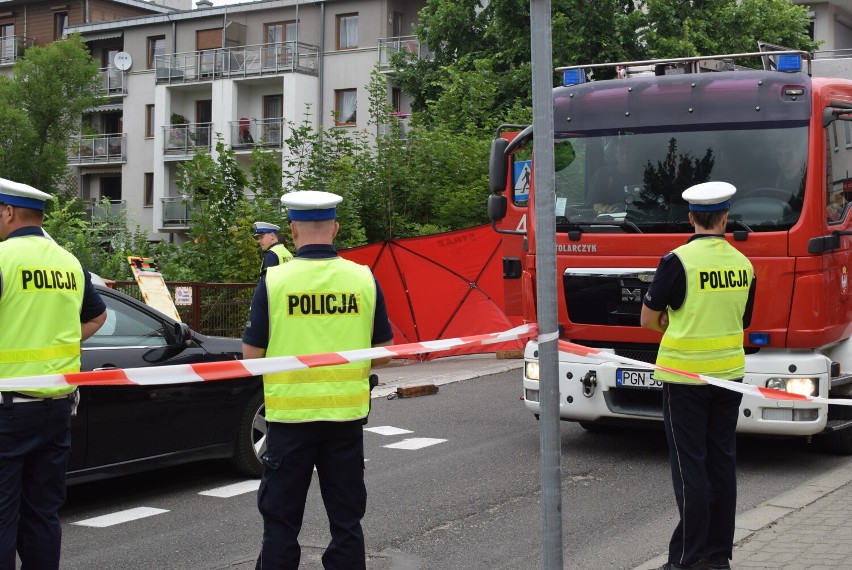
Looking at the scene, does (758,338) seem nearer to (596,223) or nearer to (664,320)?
(596,223)

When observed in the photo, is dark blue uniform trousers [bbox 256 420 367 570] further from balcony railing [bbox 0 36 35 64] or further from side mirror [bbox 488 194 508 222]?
balcony railing [bbox 0 36 35 64]

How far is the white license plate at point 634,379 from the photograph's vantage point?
8710 millimetres

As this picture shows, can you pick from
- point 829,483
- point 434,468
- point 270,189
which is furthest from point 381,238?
point 829,483

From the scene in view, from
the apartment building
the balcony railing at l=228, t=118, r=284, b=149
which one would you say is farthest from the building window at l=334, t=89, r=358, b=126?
the balcony railing at l=228, t=118, r=284, b=149

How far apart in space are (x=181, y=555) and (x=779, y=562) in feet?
10.5

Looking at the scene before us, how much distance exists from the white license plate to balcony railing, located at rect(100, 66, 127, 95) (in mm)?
46886

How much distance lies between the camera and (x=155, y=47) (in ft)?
169

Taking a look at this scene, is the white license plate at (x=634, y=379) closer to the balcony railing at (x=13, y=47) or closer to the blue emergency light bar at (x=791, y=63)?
the blue emergency light bar at (x=791, y=63)

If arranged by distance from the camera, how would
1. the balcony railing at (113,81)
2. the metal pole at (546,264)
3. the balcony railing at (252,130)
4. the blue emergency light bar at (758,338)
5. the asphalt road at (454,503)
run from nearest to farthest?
the metal pole at (546,264) → the asphalt road at (454,503) → the blue emergency light bar at (758,338) → the balcony railing at (252,130) → the balcony railing at (113,81)

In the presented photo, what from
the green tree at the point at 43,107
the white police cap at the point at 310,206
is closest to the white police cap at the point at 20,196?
the white police cap at the point at 310,206

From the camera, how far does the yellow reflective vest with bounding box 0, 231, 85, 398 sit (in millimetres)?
4723

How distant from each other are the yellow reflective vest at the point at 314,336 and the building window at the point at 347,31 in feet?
138

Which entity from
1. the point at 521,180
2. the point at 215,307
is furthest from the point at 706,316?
the point at 215,307

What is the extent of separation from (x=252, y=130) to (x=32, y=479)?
44.1 meters
